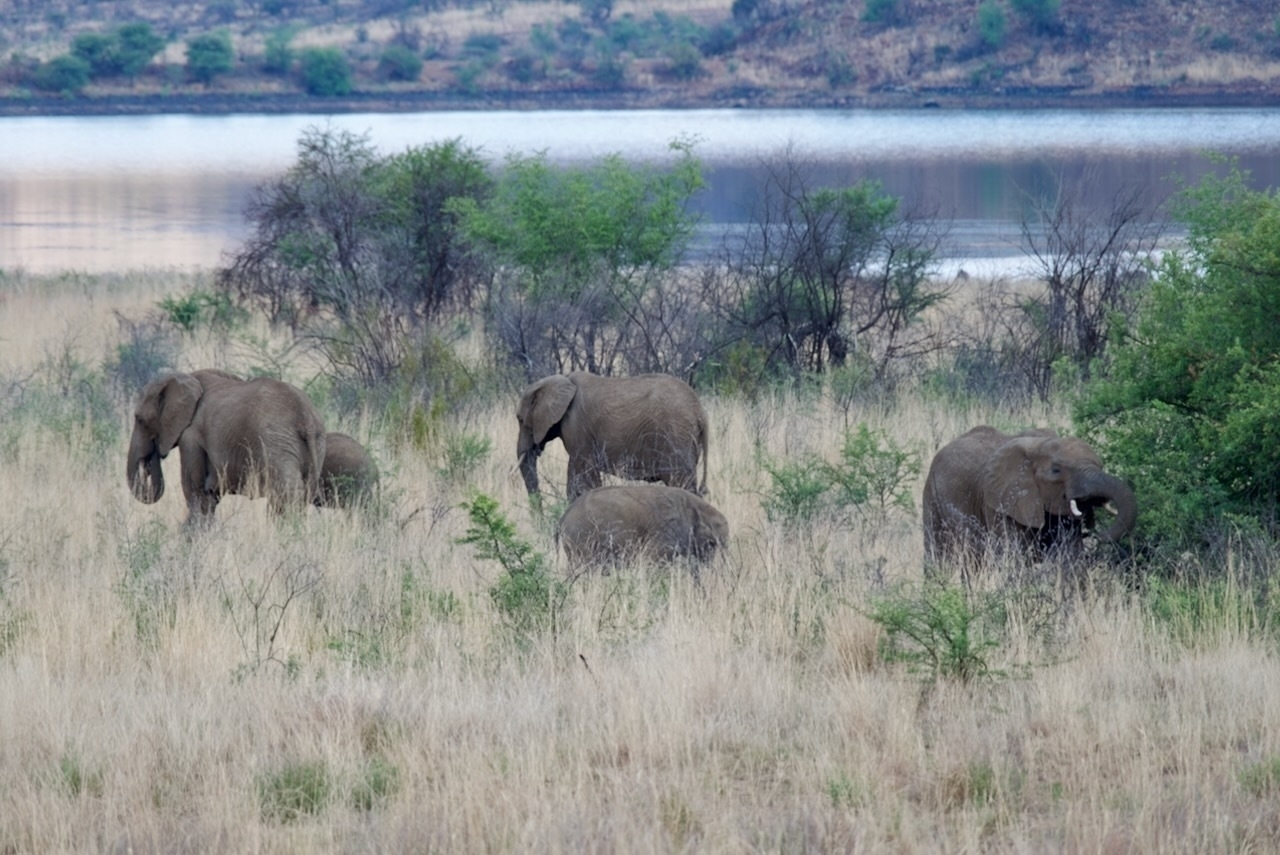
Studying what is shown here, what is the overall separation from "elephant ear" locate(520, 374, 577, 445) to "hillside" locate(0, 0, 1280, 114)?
229 feet

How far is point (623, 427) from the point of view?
10.0 meters

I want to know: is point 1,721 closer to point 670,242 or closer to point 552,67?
point 670,242

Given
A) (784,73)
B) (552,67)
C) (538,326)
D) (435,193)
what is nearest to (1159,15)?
(784,73)

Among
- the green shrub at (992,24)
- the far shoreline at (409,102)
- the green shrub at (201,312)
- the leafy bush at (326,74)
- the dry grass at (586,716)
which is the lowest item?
the green shrub at (201,312)

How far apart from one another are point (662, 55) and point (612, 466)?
342 ft

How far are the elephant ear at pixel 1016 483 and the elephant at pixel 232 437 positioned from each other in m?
4.00

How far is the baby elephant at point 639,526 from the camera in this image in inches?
328

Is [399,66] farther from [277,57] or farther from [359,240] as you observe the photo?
[359,240]

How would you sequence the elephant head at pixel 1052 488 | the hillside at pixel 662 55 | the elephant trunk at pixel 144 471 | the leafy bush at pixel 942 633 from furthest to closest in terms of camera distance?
1. the hillside at pixel 662 55
2. the elephant trunk at pixel 144 471
3. the elephant head at pixel 1052 488
4. the leafy bush at pixel 942 633

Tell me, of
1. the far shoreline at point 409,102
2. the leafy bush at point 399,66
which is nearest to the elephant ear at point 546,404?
the far shoreline at point 409,102

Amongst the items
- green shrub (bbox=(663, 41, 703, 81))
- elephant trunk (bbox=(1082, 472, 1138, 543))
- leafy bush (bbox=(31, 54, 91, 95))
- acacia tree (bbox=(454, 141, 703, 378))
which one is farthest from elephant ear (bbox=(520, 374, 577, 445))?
leafy bush (bbox=(31, 54, 91, 95))

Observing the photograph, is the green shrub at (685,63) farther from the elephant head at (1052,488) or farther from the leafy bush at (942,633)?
the leafy bush at (942,633)

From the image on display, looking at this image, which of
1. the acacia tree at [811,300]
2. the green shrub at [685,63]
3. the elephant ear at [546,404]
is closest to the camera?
the elephant ear at [546,404]

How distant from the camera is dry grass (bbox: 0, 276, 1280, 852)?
16.7 feet
